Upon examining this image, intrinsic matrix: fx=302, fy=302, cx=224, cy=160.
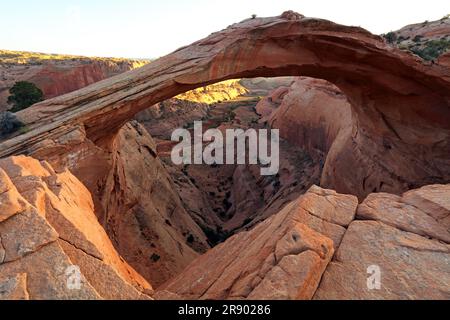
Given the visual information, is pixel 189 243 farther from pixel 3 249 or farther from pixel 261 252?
pixel 3 249

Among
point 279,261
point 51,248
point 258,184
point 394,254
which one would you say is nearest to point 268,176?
point 258,184

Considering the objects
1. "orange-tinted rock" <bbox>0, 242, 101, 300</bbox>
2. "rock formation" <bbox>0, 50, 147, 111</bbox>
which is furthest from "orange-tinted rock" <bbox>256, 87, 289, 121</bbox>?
"orange-tinted rock" <bbox>0, 242, 101, 300</bbox>

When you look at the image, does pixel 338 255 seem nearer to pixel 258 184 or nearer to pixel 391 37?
pixel 258 184

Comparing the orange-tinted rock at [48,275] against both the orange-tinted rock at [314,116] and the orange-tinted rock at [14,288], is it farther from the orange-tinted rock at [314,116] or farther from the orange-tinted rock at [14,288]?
the orange-tinted rock at [314,116]

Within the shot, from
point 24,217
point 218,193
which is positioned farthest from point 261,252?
point 218,193

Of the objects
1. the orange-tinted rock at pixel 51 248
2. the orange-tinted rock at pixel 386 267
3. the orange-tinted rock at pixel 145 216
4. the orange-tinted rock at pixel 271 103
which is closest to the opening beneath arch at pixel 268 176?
the orange-tinted rock at pixel 145 216

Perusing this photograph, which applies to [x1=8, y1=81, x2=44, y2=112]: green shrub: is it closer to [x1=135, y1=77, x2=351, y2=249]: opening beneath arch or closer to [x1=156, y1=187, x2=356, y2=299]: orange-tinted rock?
[x1=135, y1=77, x2=351, y2=249]: opening beneath arch
